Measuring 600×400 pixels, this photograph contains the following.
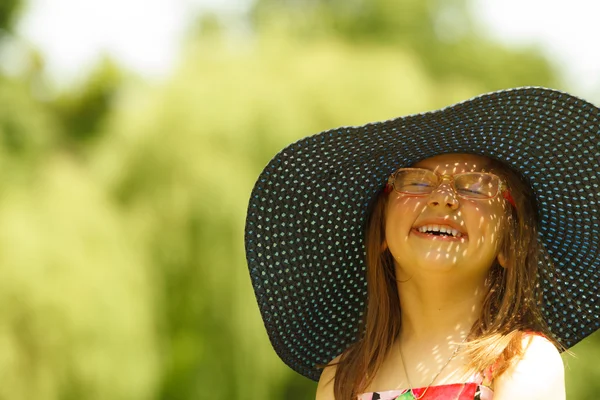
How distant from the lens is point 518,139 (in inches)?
55.5

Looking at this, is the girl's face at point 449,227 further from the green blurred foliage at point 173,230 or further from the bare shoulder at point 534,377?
the green blurred foliage at point 173,230

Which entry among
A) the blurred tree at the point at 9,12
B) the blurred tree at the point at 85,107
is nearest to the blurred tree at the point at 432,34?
the blurred tree at the point at 85,107

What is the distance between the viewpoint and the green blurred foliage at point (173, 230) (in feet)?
16.0

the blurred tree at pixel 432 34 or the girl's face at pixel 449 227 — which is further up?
the blurred tree at pixel 432 34

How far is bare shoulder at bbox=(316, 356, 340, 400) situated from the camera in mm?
1519

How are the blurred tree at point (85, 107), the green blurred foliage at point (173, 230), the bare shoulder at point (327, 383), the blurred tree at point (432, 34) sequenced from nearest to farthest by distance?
the bare shoulder at point (327, 383)
the green blurred foliage at point (173, 230)
the blurred tree at point (432, 34)
the blurred tree at point (85, 107)

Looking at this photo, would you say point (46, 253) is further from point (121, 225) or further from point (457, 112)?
point (457, 112)

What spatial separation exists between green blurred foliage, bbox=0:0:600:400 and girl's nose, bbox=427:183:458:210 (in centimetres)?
365

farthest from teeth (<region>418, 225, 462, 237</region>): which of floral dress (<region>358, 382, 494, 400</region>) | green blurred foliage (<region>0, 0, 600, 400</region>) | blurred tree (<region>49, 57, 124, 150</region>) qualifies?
blurred tree (<region>49, 57, 124, 150</region>)

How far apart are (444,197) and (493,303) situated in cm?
19

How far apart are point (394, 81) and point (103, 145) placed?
6.02 feet

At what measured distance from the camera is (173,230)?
5145 mm

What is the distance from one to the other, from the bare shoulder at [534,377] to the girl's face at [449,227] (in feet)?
0.54

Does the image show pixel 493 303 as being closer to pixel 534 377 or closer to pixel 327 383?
pixel 534 377
